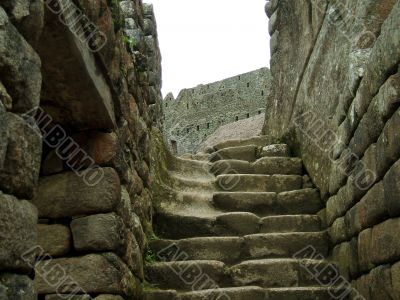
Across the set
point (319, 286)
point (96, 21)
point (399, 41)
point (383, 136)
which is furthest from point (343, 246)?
point (96, 21)

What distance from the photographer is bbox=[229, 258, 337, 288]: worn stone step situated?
4.02m

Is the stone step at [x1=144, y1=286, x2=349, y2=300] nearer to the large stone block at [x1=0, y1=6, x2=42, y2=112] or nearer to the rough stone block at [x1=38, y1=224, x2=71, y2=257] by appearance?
the rough stone block at [x1=38, y1=224, x2=71, y2=257]

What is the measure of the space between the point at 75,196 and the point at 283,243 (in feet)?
6.71

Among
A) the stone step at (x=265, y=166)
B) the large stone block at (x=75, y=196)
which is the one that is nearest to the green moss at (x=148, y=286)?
the large stone block at (x=75, y=196)

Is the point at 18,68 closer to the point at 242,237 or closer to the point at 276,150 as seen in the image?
the point at 242,237

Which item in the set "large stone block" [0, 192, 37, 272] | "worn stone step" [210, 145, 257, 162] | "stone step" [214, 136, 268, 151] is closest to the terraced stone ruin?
"large stone block" [0, 192, 37, 272]

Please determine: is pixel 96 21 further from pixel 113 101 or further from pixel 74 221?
pixel 74 221

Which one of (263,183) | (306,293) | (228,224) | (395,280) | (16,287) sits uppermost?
(263,183)

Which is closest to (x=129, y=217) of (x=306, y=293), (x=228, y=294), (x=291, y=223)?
(x=228, y=294)

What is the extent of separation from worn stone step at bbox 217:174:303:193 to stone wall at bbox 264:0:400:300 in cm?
22

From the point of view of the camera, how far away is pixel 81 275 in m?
2.90

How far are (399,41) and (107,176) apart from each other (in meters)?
1.76

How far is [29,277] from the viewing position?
1684 mm

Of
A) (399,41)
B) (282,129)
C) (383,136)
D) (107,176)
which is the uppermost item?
(282,129)
